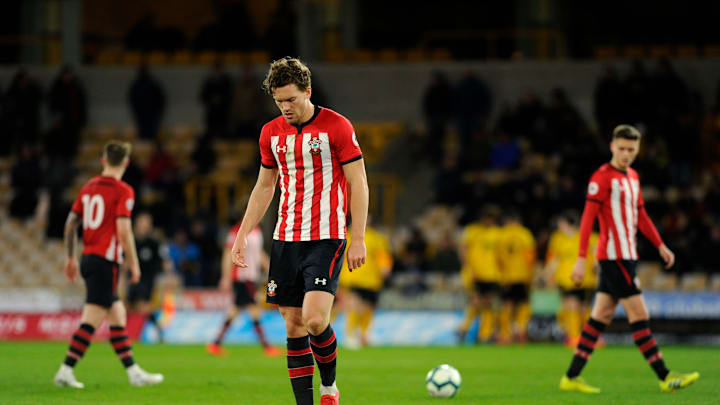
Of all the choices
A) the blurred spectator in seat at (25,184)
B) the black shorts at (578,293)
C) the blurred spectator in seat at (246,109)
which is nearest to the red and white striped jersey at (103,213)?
the black shorts at (578,293)

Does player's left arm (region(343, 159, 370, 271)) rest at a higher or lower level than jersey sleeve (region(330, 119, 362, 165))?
lower

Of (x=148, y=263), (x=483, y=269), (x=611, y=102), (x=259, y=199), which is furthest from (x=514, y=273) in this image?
(x=259, y=199)

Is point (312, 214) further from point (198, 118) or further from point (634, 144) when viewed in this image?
point (198, 118)

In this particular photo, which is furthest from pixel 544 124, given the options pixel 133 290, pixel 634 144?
pixel 634 144

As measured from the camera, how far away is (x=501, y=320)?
18500mm

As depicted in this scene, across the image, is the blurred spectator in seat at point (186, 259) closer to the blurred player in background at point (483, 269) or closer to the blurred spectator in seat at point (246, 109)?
the blurred spectator in seat at point (246, 109)

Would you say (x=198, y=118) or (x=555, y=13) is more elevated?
(x=555, y=13)

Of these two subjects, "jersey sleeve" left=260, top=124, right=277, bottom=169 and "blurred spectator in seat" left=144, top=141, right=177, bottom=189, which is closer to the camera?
"jersey sleeve" left=260, top=124, right=277, bottom=169

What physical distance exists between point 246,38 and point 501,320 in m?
11.3

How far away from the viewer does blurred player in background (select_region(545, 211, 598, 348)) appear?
55.7 feet

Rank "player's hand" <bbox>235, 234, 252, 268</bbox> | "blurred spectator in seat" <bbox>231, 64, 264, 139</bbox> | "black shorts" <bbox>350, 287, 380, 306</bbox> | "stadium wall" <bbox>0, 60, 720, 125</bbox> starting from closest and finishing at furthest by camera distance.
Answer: "player's hand" <bbox>235, 234, 252, 268</bbox> → "black shorts" <bbox>350, 287, 380, 306</bbox> → "blurred spectator in seat" <bbox>231, 64, 264, 139</bbox> → "stadium wall" <bbox>0, 60, 720, 125</bbox>

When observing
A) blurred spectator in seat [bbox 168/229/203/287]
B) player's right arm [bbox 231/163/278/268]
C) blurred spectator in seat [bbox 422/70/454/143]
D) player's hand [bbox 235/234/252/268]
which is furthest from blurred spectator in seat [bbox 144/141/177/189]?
player's hand [bbox 235/234/252/268]

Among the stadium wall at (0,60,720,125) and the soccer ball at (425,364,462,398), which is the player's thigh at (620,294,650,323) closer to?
the soccer ball at (425,364,462,398)

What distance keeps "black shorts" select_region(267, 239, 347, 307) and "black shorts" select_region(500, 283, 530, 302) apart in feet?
38.4
